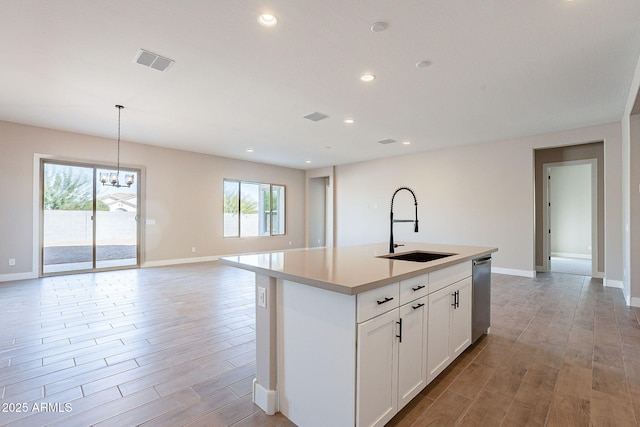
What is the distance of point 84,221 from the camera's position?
6.21m

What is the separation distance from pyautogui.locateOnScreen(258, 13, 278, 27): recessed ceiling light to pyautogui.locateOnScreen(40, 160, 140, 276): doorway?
5752 millimetres

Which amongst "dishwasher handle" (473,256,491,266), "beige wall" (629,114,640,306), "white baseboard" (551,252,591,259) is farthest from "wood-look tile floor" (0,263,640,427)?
"white baseboard" (551,252,591,259)

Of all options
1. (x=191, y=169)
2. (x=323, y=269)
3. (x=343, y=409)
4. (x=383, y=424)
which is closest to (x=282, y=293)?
(x=323, y=269)

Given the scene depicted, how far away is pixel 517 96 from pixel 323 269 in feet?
12.7

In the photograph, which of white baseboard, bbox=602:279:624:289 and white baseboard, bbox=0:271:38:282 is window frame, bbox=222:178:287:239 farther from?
Result: white baseboard, bbox=602:279:624:289

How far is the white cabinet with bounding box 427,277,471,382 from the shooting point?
2.09 m

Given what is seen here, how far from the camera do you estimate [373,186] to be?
8.63m

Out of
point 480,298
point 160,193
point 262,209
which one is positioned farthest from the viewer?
point 262,209

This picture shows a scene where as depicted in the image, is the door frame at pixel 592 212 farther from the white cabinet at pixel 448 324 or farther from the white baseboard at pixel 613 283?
the white cabinet at pixel 448 324

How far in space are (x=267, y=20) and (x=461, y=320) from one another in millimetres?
2930

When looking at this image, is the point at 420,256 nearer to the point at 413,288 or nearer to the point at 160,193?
the point at 413,288

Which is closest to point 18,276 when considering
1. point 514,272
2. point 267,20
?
point 267,20

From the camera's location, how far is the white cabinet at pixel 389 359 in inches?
58.4

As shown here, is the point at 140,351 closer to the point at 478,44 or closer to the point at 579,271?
the point at 478,44
